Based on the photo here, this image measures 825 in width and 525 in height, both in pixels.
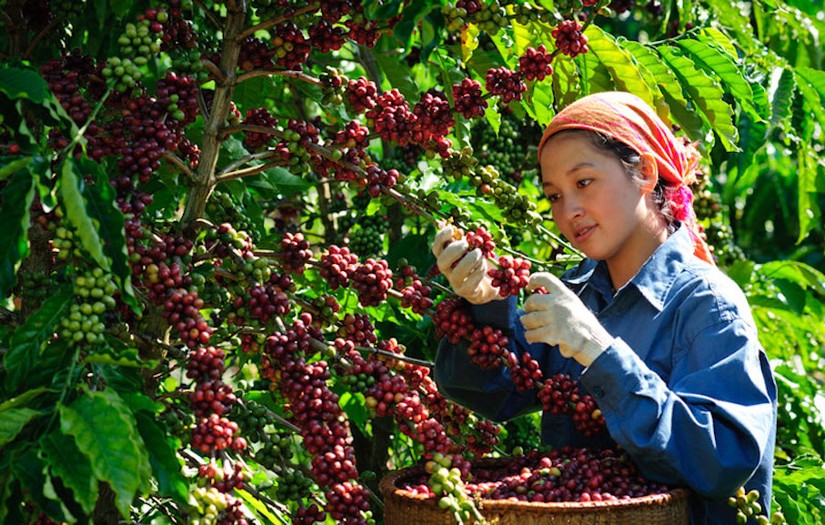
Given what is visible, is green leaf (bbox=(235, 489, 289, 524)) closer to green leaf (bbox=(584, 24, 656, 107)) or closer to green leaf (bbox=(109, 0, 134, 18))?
green leaf (bbox=(109, 0, 134, 18))

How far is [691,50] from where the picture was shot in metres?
2.72

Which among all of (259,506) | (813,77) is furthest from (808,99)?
(259,506)

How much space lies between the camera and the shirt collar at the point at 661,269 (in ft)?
7.09

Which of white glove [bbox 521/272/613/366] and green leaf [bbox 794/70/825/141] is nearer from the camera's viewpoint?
white glove [bbox 521/272/613/366]

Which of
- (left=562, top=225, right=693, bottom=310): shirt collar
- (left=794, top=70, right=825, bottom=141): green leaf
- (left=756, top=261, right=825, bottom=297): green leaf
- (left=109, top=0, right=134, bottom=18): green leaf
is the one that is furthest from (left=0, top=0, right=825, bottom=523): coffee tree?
(left=756, top=261, right=825, bottom=297): green leaf

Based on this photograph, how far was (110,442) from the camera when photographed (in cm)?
149

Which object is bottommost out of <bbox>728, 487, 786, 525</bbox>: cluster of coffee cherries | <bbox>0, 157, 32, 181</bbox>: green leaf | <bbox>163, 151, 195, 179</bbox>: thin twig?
<bbox>728, 487, 786, 525</bbox>: cluster of coffee cherries

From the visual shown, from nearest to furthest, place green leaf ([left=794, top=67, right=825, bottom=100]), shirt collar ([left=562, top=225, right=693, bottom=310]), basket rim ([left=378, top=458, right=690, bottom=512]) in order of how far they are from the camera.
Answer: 1. basket rim ([left=378, top=458, right=690, bottom=512])
2. shirt collar ([left=562, top=225, right=693, bottom=310])
3. green leaf ([left=794, top=67, right=825, bottom=100])

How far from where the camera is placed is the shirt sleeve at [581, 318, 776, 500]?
1.86 metres

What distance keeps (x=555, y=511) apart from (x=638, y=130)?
0.90 m

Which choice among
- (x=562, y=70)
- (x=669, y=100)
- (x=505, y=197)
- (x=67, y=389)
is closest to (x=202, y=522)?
(x=67, y=389)

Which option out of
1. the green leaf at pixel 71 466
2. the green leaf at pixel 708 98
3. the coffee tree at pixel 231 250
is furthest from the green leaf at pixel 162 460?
the green leaf at pixel 708 98

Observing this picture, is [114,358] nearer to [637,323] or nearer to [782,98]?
[637,323]

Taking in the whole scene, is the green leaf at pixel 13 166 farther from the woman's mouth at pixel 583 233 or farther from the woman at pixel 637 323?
the woman's mouth at pixel 583 233
